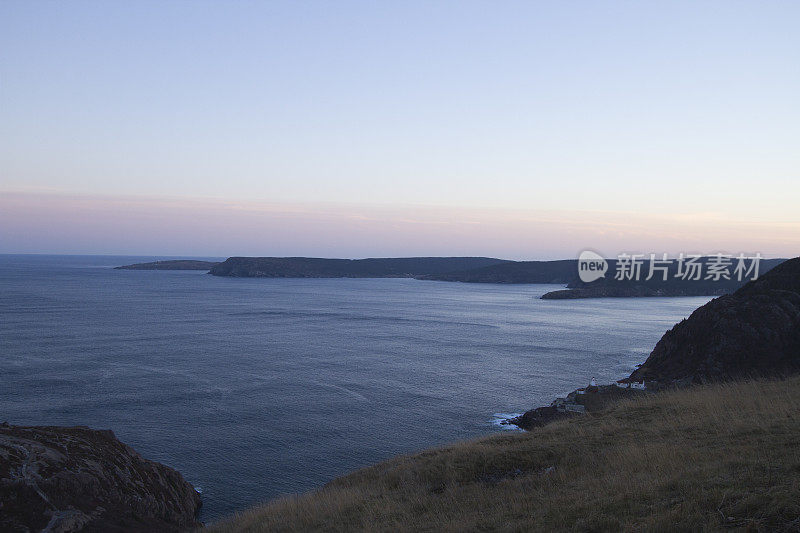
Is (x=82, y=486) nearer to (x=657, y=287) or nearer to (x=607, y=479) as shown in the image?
(x=607, y=479)

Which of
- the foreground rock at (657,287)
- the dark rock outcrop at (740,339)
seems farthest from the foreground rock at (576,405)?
the foreground rock at (657,287)

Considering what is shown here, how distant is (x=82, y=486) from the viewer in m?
15.1

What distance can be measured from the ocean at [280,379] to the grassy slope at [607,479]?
8.55 meters

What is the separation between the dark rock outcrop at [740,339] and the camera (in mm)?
34031

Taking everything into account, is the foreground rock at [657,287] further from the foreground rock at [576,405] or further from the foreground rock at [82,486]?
the foreground rock at [82,486]

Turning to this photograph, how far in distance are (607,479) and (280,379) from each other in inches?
1259

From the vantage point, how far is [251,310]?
91375mm

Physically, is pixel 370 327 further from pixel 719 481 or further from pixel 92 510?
pixel 719 481

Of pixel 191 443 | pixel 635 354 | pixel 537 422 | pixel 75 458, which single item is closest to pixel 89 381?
pixel 191 443

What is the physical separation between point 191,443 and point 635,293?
138699 millimetres

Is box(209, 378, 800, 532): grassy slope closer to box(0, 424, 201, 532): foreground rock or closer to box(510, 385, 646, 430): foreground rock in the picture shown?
box(0, 424, 201, 532): foreground rock

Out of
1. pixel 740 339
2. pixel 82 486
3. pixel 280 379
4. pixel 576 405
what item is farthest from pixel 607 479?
pixel 280 379

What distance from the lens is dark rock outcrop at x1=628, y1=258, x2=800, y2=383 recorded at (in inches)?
1340

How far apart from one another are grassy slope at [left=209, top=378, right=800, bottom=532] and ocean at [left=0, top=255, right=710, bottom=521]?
855cm
